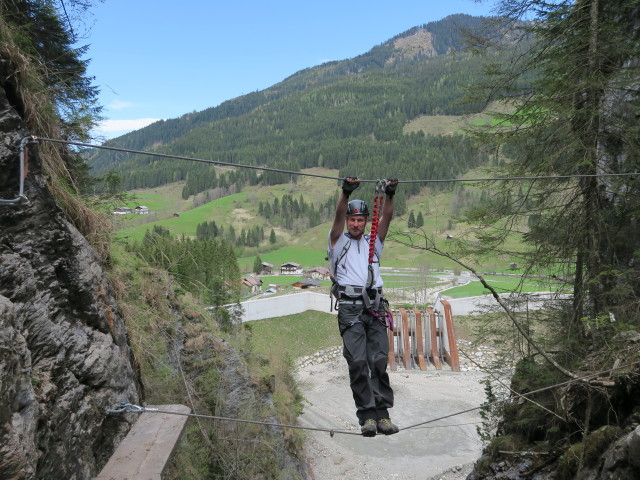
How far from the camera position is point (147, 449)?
161 inches

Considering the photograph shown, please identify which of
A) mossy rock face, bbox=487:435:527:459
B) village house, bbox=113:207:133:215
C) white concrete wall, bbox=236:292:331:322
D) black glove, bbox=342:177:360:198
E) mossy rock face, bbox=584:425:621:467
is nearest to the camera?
mossy rock face, bbox=584:425:621:467

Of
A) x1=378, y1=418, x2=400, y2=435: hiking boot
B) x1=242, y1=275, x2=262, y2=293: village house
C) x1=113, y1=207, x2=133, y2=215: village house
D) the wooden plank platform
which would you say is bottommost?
x1=242, y1=275, x2=262, y2=293: village house

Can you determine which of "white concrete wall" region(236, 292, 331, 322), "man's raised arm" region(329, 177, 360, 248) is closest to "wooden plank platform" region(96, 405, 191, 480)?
"man's raised arm" region(329, 177, 360, 248)

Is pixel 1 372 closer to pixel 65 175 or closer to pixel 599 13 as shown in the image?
pixel 65 175

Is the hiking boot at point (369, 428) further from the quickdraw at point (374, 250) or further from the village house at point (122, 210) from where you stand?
the village house at point (122, 210)

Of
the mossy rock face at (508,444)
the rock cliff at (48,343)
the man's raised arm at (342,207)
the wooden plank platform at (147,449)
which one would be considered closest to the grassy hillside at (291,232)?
the mossy rock face at (508,444)

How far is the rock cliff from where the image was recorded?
9.68ft

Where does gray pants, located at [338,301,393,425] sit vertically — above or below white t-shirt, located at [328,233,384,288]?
below

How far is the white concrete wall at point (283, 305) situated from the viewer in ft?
123

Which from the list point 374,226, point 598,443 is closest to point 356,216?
point 374,226

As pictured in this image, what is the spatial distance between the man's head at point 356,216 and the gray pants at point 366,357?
85 cm

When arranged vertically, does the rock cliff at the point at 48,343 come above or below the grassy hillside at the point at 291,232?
above

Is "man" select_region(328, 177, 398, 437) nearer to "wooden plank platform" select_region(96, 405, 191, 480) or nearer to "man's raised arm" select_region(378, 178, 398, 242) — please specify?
"man's raised arm" select_region(378, 178, 398, 242)

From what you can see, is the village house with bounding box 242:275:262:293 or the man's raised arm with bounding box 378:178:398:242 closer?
the man's raised arm with bounding box 378:178:398:242
